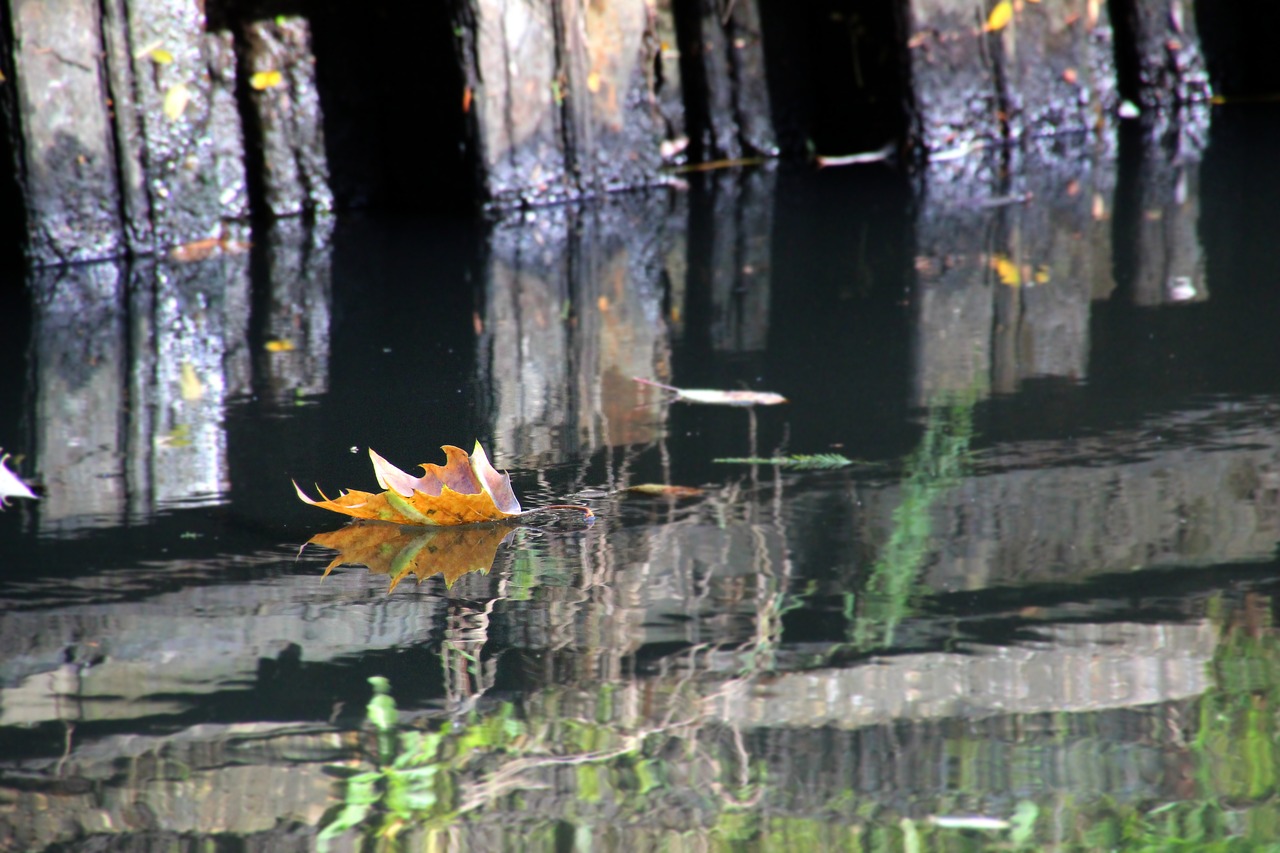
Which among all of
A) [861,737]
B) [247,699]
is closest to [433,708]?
[247,699]

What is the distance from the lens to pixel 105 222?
3.63m

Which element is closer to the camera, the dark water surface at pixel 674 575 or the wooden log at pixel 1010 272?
the dark water surface at pixel 674 575

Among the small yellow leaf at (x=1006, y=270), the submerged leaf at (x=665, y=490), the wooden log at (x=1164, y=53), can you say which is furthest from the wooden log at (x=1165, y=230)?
the submerged leaf at (x=665, y=490)

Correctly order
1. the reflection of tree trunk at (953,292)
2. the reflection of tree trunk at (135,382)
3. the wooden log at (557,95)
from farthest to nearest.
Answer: the wooden log at (557,95) → the reflection of tree trunk at (953,292) → the reflection of tree trunk at (135,382)

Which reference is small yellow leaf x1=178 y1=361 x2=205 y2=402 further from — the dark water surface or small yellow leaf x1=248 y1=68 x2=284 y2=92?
small yellow leaf x1=248 y1=68 x2=284 y2=92

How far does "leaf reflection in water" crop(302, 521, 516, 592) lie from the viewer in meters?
1.63

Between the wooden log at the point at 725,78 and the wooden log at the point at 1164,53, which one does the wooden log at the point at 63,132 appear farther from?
the wooden log at the point at 1164,53

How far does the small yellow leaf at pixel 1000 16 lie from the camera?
15.1 feet

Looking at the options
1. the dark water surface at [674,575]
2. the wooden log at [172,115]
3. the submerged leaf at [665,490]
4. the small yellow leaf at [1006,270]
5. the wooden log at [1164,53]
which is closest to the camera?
the dark water surface at [674,575]

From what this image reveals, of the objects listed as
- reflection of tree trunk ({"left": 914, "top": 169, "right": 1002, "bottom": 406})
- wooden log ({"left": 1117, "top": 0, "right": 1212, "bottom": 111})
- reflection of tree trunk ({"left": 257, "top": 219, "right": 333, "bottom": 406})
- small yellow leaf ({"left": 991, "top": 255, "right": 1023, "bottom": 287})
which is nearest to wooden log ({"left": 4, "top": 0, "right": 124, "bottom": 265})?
reflection of tree trunk ({"left": 257, "top": 219, "right": 333, "bottom": 406})

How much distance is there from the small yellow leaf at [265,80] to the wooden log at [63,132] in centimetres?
54

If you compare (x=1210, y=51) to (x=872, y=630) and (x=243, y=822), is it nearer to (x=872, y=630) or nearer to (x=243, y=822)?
(x=872, y=630)

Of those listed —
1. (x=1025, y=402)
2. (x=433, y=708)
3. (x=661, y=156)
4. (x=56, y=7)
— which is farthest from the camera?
(x=661, y=156)

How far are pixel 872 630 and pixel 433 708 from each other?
0.46 metres
